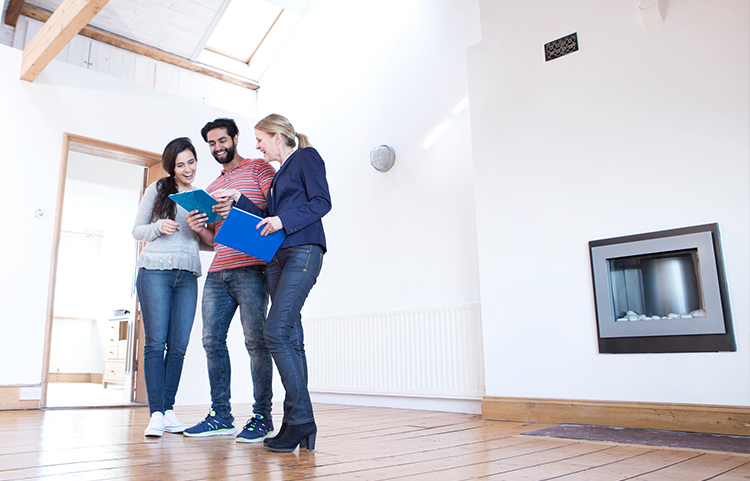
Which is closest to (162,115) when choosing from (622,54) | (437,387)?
(437,387)

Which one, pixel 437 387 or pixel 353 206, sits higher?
pixel 353 206

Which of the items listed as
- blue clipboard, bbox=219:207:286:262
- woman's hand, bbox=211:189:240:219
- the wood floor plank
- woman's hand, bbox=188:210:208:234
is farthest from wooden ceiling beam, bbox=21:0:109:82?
the wood floor plank

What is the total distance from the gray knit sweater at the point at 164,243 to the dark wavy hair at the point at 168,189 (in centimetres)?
3

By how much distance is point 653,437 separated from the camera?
202 cm

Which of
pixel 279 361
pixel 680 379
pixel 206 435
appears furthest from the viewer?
pixel 680 379

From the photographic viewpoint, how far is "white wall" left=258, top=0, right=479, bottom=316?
11.4 feet

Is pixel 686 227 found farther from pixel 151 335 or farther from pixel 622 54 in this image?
pixel 151 335

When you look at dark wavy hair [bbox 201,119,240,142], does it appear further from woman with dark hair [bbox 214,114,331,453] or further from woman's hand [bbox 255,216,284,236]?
woman's hand [bbox 255,216,284,236]

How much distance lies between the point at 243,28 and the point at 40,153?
255 centimetres

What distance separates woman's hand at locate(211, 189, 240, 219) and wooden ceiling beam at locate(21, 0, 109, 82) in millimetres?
1699

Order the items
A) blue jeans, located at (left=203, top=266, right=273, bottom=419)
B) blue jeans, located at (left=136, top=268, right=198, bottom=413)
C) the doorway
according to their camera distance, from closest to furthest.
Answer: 1. blue jeans, located at (left=203, top=266, right=273, bottom=419)
2. blue jeans, located at (left=136, top=268, right=198, bottom=413)
3. the doorway

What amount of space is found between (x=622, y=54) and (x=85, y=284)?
7.98m

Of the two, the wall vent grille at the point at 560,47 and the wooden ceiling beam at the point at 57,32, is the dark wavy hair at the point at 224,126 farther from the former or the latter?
the wall vent grille at the point at 560,47

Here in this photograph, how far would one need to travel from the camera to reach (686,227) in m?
2.25
